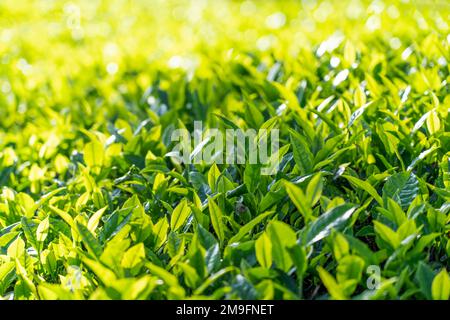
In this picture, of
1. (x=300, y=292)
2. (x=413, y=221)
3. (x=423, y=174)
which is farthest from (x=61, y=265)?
(x=423, y=174)

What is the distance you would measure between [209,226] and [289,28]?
3.29 meters

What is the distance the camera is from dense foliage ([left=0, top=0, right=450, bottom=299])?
6.61ft

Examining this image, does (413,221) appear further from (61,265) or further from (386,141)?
(61,265)

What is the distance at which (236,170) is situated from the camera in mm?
2742

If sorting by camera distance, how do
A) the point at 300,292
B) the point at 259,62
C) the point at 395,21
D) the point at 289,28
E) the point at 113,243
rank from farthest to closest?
1. the point at 289,28
2. the point at 395,21
3. the point at 259,62
4. the point at 113,243
5. the point at 300,292

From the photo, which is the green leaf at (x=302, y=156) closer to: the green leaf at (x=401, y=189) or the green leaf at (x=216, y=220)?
the green leaf at (x=401, y=189)

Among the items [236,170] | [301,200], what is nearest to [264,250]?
[301,200]

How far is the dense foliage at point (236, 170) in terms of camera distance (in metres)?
2.01

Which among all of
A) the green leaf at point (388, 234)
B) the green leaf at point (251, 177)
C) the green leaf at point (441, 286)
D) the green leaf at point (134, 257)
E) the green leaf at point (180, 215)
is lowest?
the green leaf at point (441, 286)

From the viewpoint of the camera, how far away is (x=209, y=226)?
2539 millimetres

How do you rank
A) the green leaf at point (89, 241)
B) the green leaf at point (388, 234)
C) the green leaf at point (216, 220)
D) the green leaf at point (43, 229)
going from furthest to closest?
1. the green leaf at point (43, 229)
2. the green leaf at point (216, 220)
3. the green leaf at point (89, 241)
4. the green leaf at point (388, 234)

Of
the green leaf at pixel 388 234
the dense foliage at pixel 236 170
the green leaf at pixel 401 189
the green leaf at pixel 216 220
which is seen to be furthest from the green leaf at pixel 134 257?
the green leaf at pixel 401 189

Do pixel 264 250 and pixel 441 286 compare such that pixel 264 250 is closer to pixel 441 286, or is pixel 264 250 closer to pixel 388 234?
pixel 388 234

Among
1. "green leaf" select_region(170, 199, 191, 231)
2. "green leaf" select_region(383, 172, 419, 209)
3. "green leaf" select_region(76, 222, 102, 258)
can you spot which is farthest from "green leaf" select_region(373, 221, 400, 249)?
"green leaf" select_region(76, 222, 102, 258)
